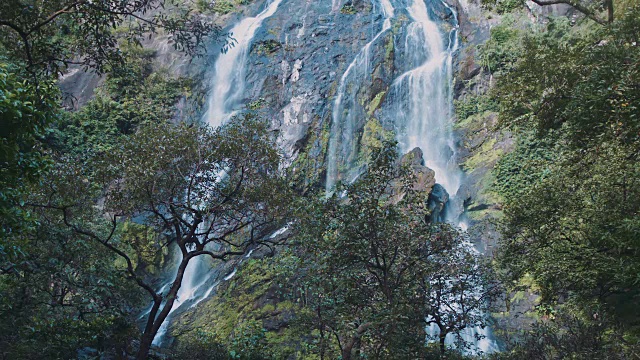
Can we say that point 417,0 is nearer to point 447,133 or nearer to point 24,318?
point 447,133

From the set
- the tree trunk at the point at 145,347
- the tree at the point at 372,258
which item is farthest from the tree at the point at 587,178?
the tree trunk at the point at 145,347

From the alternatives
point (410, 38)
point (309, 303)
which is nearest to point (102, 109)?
point (410, 38)

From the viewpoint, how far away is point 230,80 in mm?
28562

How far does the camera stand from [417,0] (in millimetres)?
29109

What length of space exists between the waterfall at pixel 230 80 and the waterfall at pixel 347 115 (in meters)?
6.28

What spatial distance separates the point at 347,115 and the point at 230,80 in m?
8.63

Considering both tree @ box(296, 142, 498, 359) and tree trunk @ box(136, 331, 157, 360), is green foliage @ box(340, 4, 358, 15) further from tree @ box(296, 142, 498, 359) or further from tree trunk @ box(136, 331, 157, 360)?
tree trunk @ box(136, 331, 157, 360)

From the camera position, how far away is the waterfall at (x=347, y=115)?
75.2 ft

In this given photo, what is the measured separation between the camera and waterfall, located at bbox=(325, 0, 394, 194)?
22.9 meters

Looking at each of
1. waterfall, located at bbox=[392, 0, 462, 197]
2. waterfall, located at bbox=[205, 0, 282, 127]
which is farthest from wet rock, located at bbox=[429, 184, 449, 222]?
waterfall, located at bbox=[205, 0, 282, 127]

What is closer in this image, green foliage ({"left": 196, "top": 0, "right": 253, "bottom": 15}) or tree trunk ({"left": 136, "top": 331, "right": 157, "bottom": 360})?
tree trunk ({"left": 136, "top": 331, "right": 157, "bottom": 360})

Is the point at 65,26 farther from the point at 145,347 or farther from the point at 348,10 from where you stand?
the point at 348,10

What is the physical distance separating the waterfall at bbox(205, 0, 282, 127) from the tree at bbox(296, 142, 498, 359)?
65.8ft

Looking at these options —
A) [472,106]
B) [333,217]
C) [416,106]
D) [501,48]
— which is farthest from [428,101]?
[333,217]
